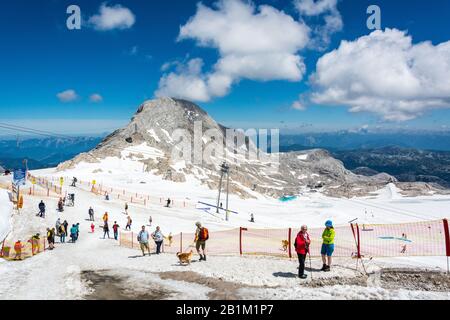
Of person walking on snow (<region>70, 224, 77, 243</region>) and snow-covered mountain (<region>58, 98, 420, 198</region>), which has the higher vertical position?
snow-covered mountain (<region>58, 98, 420, 198</region>)

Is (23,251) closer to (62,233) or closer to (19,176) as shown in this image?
(62,233)

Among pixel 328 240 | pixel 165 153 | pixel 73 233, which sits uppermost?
pixel 165 153

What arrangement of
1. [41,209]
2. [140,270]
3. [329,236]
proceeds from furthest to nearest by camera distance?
[41,209]
[140,270]
[329,236]

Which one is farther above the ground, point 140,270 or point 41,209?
point 41,209

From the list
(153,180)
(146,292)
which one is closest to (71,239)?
(146,292)

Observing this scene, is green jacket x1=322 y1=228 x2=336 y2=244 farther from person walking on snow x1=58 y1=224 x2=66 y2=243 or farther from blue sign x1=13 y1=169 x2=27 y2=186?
blue sign x1=13 y1=169 x2=27 y2=186

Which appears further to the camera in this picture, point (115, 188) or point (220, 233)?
point (115, 188)

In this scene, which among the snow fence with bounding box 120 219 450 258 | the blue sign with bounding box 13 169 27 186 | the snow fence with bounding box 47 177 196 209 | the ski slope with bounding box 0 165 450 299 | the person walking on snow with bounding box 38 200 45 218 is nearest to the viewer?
the ski slope with bounding box 0 165 450 299

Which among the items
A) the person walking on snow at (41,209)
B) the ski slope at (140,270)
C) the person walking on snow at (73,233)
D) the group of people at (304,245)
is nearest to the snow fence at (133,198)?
the ski slope at (140,270)

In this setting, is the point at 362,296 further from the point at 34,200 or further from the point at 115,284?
the point at 34,200

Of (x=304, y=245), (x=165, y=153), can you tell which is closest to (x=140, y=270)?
(x=304, y=245)

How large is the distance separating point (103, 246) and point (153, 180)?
6149 cm

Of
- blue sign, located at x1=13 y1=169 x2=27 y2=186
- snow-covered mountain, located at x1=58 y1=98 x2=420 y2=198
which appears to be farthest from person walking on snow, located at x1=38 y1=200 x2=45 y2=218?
snow-covered mountain, located at x1=58 y1=98 x2=420 y2=198

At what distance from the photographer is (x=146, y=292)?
13.0m
